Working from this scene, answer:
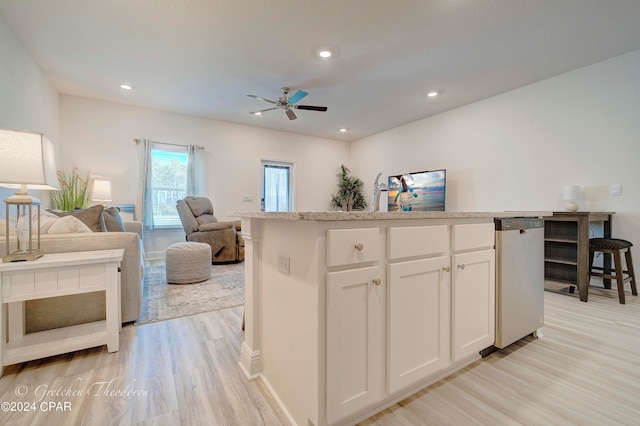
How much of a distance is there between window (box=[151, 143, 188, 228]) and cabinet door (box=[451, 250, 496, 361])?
5.03 meters

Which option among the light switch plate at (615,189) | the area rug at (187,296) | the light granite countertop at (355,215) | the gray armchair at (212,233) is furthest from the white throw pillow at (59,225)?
the light switch plate at (615,189)

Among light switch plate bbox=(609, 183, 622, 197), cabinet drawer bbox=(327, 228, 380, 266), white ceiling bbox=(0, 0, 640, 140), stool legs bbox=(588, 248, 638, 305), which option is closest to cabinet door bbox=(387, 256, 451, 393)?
cabinet drawer bbox=(327, 228, 380, 266)

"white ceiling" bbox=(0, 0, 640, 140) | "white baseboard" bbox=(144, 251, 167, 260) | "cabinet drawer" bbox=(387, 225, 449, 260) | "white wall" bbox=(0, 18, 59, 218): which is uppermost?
"white ceiling" bbox=(0, 0, 640, 140)

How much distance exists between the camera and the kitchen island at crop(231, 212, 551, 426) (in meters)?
1.01

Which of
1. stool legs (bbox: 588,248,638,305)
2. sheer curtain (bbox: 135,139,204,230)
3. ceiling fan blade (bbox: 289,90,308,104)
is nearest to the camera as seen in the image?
stool legs (bbox: 588,248,638,305)

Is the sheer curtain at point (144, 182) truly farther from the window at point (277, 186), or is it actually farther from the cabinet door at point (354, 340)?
the cabinet door at point (354, 340)

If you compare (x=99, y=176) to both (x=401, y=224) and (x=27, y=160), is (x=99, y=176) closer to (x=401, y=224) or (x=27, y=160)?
(x=27, y=160)

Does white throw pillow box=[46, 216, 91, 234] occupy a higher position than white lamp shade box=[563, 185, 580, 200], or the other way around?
white lamp shade box=[563, 185, 580, 200]

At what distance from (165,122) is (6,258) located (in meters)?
4.07

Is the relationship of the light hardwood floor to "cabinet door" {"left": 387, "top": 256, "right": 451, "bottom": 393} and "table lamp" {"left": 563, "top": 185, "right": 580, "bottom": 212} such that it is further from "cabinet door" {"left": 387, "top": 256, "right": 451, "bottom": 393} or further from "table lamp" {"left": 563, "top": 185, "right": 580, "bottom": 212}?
"table lamp" {"left": 563, "top": 185, "right": 580, "bottom": 212}

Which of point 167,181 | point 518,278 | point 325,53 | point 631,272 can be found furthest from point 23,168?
point 631,272

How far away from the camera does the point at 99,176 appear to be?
13.9 feet

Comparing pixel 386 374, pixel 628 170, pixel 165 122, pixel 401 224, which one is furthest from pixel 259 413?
pixel 165 122

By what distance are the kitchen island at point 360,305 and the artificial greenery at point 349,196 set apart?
5.01 metres
